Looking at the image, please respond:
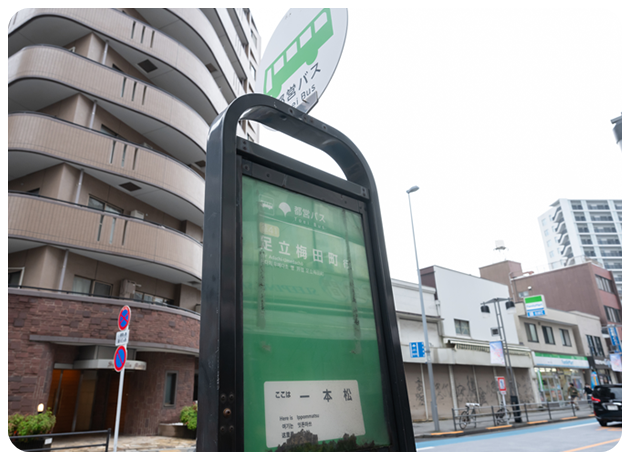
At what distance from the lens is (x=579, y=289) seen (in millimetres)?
45125

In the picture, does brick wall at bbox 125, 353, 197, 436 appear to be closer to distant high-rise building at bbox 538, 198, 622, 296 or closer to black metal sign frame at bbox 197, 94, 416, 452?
black metal sign frame at bbox 197, 94, 416, 452

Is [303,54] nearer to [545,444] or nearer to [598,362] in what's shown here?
[545,444]

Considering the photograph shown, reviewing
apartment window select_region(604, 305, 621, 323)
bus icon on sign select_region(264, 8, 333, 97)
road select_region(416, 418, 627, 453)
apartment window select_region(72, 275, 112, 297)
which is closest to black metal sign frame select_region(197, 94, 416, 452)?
bus icon on sign select_region(264, 8, 333, 97)

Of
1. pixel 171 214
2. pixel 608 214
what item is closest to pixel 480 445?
pixel 171 214

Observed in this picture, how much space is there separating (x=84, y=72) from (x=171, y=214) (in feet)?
21.0

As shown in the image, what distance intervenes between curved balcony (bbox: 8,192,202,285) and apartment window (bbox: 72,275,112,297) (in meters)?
0.82

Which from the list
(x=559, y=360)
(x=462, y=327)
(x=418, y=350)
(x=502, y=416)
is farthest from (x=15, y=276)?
(x=559, y=360)

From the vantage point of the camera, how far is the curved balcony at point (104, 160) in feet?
43.9

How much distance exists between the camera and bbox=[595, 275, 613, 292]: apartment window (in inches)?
1770

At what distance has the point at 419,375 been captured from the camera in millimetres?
21828

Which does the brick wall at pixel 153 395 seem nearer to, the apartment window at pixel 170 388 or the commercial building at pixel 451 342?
the apartment window at pixel 170 388

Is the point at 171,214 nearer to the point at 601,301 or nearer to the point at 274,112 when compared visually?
the point at 274,112

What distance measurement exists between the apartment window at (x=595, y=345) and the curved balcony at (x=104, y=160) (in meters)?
40.2

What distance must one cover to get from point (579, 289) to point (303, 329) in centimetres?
5294
